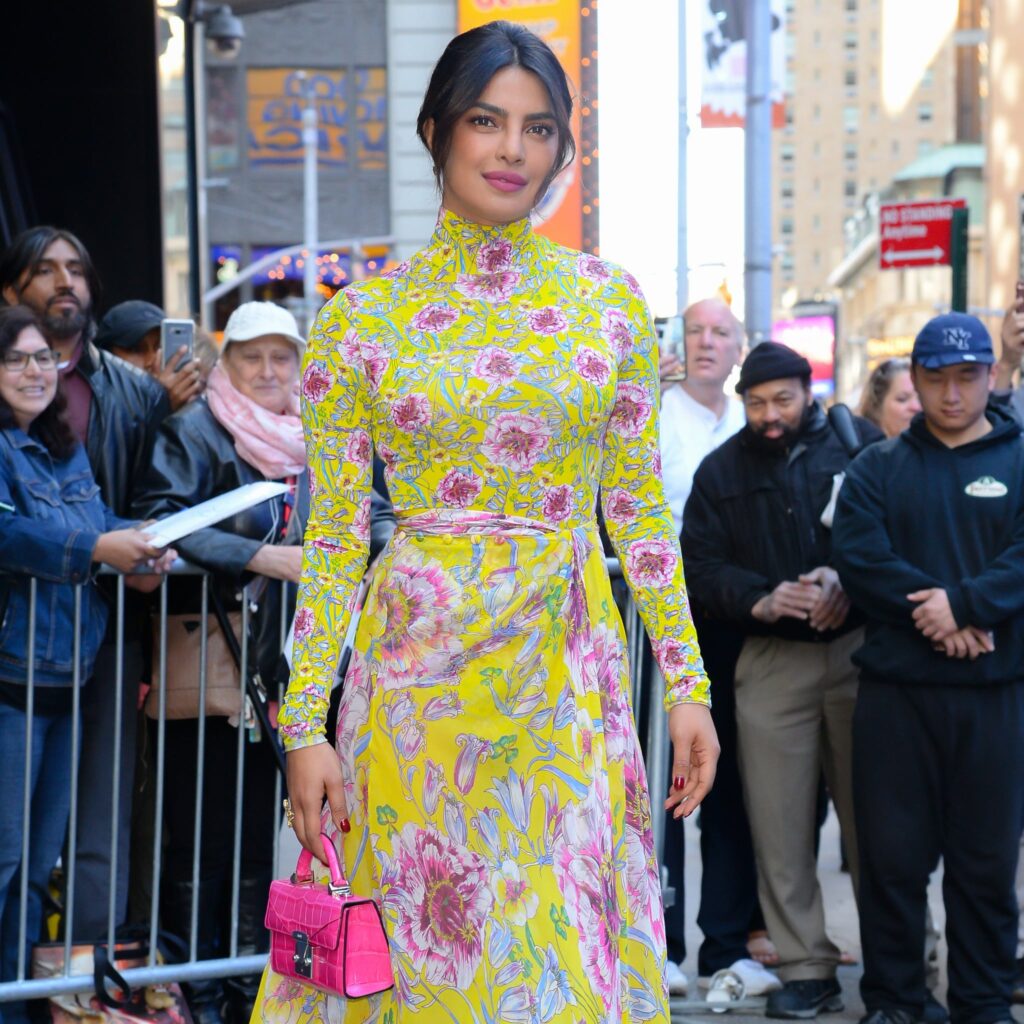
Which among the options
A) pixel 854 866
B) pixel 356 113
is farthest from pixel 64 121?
pixel 356 113

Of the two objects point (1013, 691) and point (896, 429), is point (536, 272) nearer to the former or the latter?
point (1013, 691)

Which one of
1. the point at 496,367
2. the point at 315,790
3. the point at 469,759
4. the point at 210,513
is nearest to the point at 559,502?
the point at 496,367

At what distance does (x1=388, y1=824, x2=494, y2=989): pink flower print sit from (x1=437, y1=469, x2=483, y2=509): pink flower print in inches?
21.6

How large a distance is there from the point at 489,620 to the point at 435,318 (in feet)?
1.72

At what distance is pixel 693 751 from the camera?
3.12m

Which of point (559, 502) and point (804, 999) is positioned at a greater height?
point (559, 502)

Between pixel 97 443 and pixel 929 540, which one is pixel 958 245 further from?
pixel 97 443

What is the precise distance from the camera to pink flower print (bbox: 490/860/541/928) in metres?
3.01

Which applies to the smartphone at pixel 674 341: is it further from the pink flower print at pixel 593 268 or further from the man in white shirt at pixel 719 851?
the pink flower print at pixel 593 268

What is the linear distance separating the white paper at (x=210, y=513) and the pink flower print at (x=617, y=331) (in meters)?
1.62

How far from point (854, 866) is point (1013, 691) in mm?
929

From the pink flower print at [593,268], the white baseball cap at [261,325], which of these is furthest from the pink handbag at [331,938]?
the white baseball cap at [261,325]

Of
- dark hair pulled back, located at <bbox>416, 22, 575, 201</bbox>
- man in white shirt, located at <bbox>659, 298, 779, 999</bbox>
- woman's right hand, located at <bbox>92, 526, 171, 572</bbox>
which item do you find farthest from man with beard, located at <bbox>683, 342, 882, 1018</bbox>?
dark hair pulled back, located at <bbox>416, 22, 575, 201</bbox>

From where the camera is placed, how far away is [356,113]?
44594 mm
